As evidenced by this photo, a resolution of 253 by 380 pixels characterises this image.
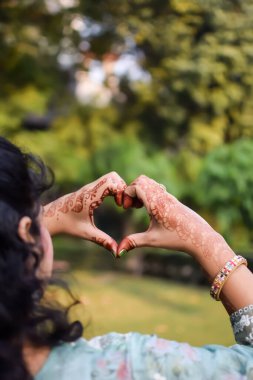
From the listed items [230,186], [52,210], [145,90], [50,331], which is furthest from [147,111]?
[50,331]

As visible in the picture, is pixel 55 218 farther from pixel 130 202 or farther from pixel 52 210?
pixel 130 202

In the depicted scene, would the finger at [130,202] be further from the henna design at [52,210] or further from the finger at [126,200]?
the henna design at [52,210]

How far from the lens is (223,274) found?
37.5 inches

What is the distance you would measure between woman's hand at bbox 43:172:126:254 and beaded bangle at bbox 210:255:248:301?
20cm

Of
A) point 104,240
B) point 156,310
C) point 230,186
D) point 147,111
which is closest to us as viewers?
point 104,240

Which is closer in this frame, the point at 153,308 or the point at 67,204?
the point at 67,204

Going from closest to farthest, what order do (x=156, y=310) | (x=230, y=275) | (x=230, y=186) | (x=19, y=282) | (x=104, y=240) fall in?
(x=19, y=282) < (x=230, y=275) < (x=104, y=240) < (x=230, y=186) < (x=156, y=310)

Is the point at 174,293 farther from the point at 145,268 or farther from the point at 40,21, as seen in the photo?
the point at 40,21

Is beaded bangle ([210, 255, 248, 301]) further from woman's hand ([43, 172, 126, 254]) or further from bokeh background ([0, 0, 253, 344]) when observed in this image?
bokeh background ([0, 0, 253, 344])

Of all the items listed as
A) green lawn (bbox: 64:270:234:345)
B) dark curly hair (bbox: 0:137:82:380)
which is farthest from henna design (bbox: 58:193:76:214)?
green lawn (bbox: 64:270:234:345)

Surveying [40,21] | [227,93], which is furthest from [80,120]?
[227,93]

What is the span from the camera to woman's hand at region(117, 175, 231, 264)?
0.99 m

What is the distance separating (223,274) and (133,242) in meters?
0.15

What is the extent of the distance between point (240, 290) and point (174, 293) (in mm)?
7271
